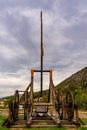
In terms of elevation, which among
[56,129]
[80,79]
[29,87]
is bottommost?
[56,129]

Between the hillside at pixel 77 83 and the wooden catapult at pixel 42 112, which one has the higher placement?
the hillside at pixel 77 83

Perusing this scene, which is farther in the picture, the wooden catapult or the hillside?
the hillside

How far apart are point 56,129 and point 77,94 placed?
1797 centimetres

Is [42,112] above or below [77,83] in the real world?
below

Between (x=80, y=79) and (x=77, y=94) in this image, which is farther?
(x=80, y=79)

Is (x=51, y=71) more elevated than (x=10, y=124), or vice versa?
(x=51, y=71)

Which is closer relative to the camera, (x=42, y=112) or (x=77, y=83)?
(x=42, y=112)

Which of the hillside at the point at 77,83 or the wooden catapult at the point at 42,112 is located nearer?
the wooden catapult at the point at 42,112

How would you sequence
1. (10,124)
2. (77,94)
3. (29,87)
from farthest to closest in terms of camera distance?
(77,94), (29,87), (10,124)

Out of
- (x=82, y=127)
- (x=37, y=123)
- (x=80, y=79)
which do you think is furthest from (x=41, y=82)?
(x=80, y=79)

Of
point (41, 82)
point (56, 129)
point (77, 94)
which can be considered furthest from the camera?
point (77, 94)

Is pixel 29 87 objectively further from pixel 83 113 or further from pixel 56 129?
Result: pixel 83 113

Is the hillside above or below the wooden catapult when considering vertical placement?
above

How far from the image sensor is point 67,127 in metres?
11.9
